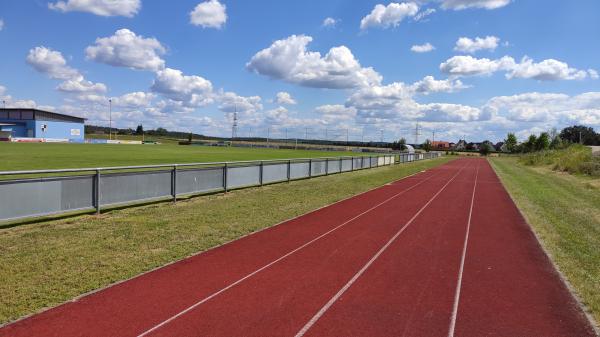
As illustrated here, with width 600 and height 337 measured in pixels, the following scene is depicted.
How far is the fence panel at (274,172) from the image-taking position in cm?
1878

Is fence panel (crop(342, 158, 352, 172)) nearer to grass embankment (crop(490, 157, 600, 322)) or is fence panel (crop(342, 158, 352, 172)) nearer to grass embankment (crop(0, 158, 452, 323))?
grass embankment (crop(490, 157, 600, 322))

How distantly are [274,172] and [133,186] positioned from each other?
28.2ft

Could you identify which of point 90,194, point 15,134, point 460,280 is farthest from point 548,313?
point 15,134

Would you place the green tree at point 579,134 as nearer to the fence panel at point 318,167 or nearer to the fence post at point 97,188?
the fence panel at point 318,167

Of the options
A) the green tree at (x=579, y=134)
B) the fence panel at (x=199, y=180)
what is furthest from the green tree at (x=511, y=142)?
the fence panel at (x=199, y=180)

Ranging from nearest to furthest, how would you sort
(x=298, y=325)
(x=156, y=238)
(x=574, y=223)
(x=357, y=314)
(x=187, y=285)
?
(x=298, y=325) < (x=357, y=314) < (x=187, y=285) < (x=156, y=238) < (x=574, y=223)

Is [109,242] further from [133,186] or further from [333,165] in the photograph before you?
[333,165]

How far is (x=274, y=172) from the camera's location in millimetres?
19609

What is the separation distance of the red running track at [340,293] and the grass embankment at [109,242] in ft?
1.45

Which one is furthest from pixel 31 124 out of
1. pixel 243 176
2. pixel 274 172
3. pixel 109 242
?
pixel 109 242

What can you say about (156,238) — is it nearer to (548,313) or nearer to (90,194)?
(90,194)

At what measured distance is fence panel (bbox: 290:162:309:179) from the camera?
2160 cm

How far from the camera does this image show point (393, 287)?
20.4ft

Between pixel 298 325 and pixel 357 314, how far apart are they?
2.53ft
